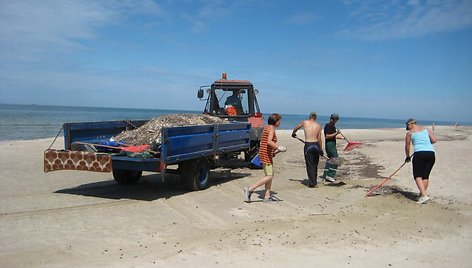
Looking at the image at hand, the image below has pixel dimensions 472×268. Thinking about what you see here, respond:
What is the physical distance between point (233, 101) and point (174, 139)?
5.23m

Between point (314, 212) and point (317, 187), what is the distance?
2.34m

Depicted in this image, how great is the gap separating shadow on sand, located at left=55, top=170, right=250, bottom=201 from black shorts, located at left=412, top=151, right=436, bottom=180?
430cm

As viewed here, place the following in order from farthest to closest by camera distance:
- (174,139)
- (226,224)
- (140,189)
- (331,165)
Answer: (331,165) → (140,189) → (174,139) → (226,224)

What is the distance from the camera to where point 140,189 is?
8930 millimetres

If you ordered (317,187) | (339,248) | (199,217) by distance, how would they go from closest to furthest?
1. (339,248)
2. (199,217)
3. (317,187)

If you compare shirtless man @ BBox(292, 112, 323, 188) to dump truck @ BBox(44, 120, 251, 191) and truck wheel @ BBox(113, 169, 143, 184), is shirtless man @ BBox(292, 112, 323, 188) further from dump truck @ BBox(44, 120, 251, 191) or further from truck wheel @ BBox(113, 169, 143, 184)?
truck wheel @ BBox(113, 169, 143, 184)

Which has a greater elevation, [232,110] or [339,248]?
[232,110]

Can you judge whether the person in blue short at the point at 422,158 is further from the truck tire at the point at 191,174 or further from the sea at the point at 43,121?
the sea at the point at 43,121

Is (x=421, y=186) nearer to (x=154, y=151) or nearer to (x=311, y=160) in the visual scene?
(x=311, y=160)

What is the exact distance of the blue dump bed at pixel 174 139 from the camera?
24.2 feet

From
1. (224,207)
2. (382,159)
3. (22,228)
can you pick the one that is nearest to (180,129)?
(224,207)

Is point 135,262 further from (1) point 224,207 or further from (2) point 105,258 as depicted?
(1) point 224,207

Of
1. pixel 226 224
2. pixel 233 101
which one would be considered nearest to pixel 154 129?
pixel 226 224

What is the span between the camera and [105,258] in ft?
15.6
